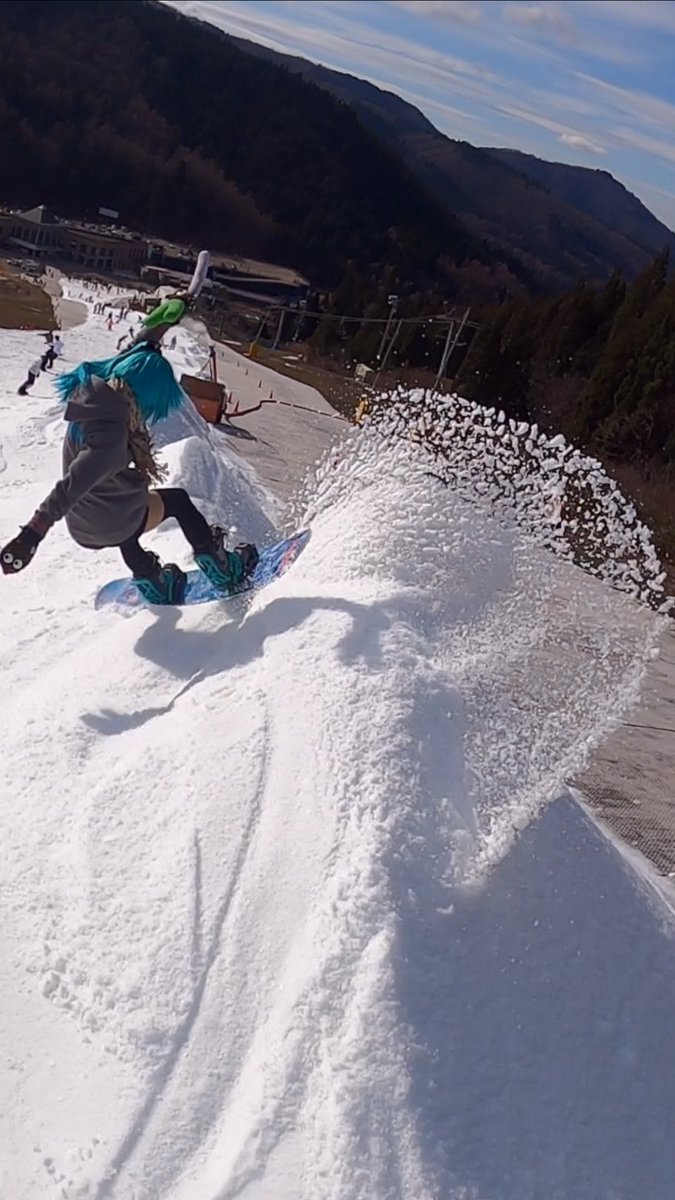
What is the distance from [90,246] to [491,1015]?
9073 cm

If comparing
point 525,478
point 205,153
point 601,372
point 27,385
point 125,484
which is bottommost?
point 205,153

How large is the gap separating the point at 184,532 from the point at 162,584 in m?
0.32

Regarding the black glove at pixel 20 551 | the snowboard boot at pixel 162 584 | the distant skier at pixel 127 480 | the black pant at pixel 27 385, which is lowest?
the black pant at pixel 27 385

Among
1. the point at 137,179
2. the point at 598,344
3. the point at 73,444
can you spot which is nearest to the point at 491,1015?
the point at 73,444

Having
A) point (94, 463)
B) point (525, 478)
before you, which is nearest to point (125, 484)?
point (94, 463)

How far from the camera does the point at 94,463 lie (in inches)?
210

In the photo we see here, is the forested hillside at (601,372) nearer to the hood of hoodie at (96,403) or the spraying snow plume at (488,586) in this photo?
the spraying snow plume at (488,586)

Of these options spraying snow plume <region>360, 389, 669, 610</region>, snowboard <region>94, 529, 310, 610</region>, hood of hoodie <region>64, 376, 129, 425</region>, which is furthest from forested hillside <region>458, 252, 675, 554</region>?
hood of hoodie <region>64, 376, 129, 425</region>

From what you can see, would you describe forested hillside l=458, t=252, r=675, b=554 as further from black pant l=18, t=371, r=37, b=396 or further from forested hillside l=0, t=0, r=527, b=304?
forested hillside l=0, t=0, r=527, b=304

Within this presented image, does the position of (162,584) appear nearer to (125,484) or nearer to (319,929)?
(125,484)

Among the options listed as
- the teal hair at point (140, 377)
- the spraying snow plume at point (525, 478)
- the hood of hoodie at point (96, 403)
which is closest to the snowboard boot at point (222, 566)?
the teal hair at point (140, 377)

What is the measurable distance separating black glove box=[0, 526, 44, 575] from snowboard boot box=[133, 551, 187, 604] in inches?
28.8

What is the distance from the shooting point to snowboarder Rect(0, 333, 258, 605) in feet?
17.4

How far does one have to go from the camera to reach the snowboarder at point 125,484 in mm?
5316
